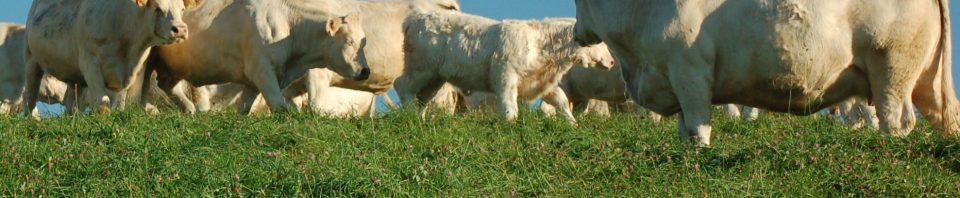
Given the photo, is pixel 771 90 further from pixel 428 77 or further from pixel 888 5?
pixel 428 77

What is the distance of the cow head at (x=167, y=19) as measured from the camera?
60.8 feet

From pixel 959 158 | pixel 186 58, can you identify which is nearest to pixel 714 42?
pixel 959 158

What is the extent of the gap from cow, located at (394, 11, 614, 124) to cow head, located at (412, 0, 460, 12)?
43.7 inches

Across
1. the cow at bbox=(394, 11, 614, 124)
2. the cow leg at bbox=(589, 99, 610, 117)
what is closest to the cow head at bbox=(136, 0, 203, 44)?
the cow at bbox=(394, 11, 614, 124)

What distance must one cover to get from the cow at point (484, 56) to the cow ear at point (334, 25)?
1416 millimetres

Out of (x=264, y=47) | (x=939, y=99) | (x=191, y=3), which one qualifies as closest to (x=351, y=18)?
(x=264, y=47)

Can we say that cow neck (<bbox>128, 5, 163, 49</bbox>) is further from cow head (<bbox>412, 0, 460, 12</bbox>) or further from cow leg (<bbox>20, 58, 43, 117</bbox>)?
cow head (<bbox>412, 0, 460, 12</bbox>)

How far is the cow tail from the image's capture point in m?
14.2

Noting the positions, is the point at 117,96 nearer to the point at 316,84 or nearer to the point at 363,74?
the point at 363,74

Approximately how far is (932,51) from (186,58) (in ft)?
28.2

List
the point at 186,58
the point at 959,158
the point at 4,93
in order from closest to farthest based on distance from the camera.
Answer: the point at 959,158 < the point at 186,58 < the point at 4,93

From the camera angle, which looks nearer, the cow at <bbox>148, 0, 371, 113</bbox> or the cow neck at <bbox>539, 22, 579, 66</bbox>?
the cow at <bbox>148, 0, 371, 113</bbox>

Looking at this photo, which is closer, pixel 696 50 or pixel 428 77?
pixel 696 50

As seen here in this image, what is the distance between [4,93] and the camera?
25.4 meters
